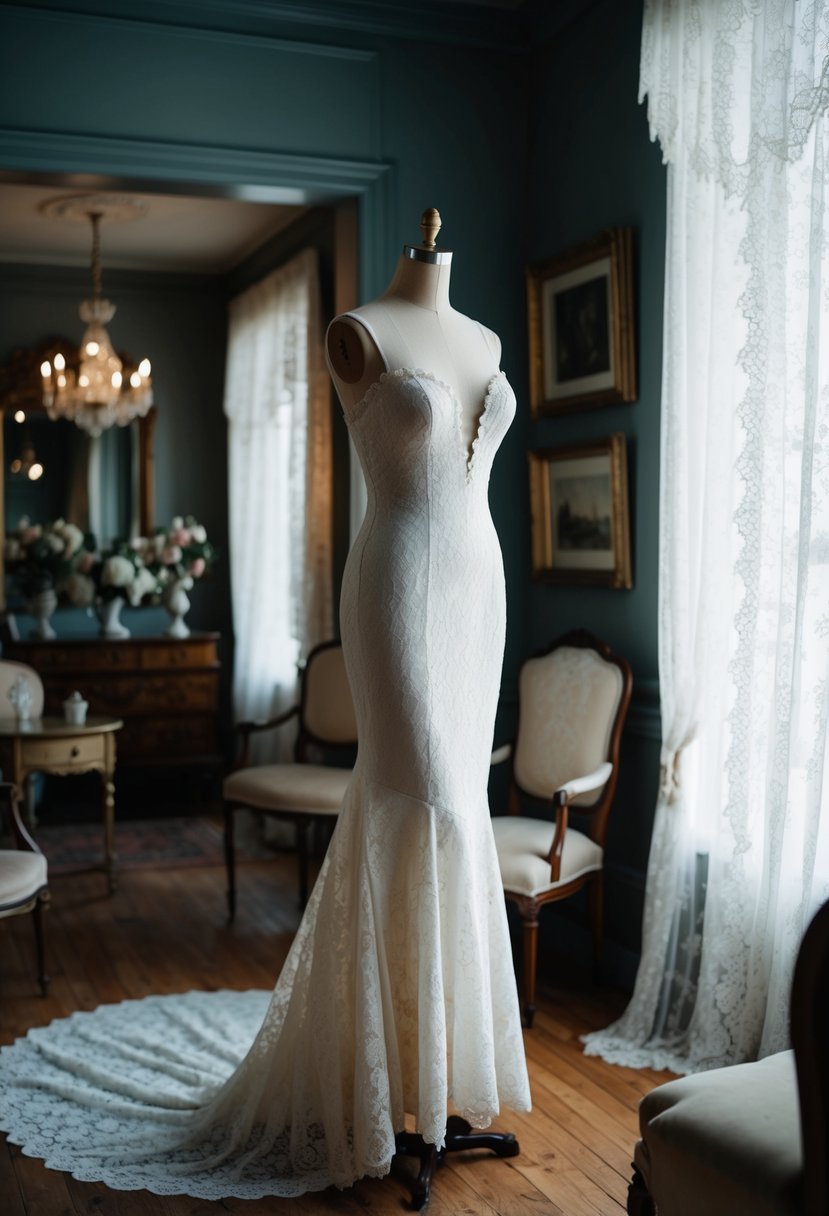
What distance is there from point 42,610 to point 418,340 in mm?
4948

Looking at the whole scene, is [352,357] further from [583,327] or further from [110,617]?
[110,617]

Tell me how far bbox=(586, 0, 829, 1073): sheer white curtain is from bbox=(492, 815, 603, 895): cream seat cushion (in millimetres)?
289

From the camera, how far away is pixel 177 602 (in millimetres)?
7410

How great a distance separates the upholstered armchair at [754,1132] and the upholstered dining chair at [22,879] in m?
2.10

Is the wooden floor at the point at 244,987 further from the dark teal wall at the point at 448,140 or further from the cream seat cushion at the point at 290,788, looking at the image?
the dark teal wall at the point at 448,140

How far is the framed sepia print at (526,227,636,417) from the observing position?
13.3 ft

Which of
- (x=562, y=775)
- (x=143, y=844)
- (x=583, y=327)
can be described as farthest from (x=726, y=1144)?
(x=143, y=844)

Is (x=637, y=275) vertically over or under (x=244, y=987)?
over

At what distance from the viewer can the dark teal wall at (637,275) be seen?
3994mm

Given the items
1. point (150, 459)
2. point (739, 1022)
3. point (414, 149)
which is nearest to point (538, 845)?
point (739, 1022)

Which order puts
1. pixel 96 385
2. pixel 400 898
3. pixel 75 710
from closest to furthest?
pixel 400 898 → pixel 75 710 → pixel 96 385

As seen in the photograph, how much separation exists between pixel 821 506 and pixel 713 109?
111cm

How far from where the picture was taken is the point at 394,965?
276 centimetres

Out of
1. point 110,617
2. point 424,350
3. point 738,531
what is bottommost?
point 110,617
